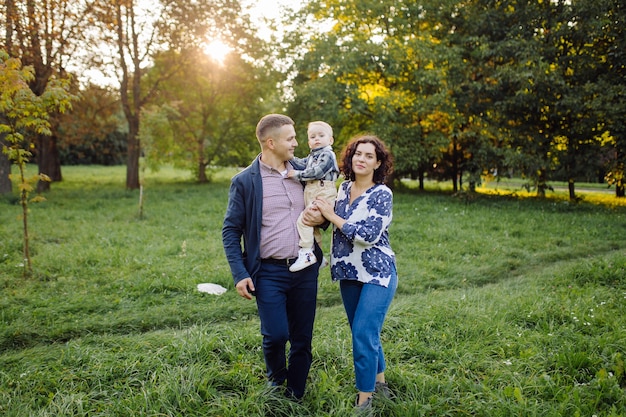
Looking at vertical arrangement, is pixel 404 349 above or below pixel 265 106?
below

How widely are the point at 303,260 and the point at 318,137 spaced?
997 millimetres

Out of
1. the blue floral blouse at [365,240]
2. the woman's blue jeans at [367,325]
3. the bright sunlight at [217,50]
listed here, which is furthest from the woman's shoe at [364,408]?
the bright sunlight at [217,50]

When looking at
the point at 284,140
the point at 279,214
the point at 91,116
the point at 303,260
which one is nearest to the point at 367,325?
the point at 303,260

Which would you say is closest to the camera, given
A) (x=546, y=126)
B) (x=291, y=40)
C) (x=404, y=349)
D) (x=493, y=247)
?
(x=404, y=349)

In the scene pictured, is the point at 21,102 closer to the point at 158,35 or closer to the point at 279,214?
the point at 279,214

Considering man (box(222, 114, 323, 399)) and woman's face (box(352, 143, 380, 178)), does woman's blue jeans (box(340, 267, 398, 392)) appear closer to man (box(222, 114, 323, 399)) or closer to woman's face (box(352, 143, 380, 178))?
man (box(222, 114, 323, 399))

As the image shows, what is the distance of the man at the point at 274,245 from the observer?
3090 millimetres

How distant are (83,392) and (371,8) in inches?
643

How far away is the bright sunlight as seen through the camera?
20225mm

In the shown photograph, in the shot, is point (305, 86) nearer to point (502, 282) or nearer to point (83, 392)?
point (502, 282)

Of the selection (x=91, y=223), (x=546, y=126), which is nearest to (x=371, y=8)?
(x=546, y=126)

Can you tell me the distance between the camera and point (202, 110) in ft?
74.6

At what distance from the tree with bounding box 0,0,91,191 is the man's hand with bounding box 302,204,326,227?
43.6 feet

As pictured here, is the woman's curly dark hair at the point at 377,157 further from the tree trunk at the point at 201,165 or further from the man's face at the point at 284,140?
the tree trunk at the point at 201,165
